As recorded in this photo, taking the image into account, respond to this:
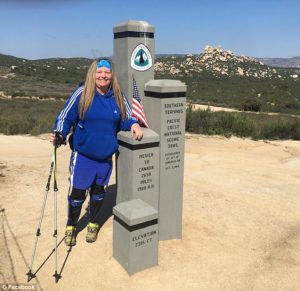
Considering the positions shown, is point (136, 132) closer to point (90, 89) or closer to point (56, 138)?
point (90, 89)

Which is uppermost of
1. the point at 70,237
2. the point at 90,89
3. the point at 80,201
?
the point at 90,89

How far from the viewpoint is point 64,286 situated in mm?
3863

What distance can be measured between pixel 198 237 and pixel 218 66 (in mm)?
102369

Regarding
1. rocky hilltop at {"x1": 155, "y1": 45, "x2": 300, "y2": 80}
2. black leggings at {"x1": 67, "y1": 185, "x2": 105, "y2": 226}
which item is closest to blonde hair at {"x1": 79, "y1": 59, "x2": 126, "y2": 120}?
black leggings at {"x1": 67, "y1": 185, "x2": 105, "y2": 226}

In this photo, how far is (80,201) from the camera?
455cm

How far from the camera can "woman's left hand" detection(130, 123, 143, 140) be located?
4180mm

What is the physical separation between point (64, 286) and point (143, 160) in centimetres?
149

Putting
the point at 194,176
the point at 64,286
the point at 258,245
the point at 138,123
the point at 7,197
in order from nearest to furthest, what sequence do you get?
the point at 64,286 → the point at 138,123 → the point at 258,245 → the point at 7,197 → the point at 194,176

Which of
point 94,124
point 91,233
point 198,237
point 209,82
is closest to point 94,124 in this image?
point 94,124

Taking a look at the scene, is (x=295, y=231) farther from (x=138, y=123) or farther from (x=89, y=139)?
(x=89, y=139)

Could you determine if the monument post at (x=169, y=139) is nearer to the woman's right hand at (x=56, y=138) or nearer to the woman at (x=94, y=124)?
the woman at (x=94, y=124)

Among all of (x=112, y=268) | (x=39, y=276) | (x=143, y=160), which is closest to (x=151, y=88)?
(x=143, y=160)

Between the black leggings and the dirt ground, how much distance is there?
32 centimetres

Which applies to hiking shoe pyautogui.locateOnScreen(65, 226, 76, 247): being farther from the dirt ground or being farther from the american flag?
the american flag
